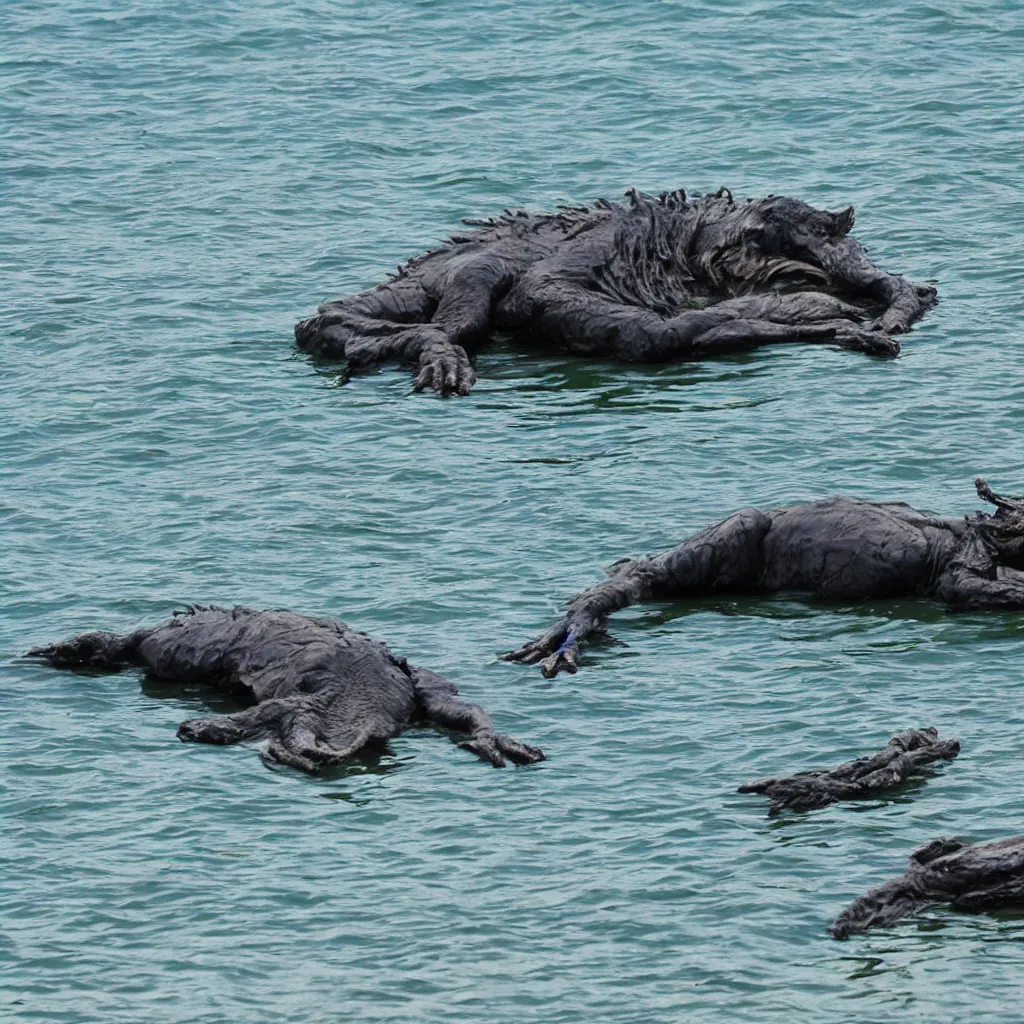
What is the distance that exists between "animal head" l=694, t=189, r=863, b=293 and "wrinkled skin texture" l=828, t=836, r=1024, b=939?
1096 cm

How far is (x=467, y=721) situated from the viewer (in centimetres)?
1456

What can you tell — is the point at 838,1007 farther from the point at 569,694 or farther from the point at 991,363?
the point at 991,363

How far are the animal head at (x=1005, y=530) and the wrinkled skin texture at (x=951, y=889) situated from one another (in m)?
3.91

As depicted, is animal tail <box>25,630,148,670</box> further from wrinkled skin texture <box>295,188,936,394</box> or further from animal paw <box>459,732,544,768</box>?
wrinkled skin texture <box>295,188,936,394</box>

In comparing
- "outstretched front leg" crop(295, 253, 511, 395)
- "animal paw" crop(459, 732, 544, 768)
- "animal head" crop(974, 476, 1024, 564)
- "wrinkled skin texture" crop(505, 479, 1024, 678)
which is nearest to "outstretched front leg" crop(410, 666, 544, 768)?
"animal paw" crop(459, 732, 544, 768)

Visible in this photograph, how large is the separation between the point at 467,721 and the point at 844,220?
954cm

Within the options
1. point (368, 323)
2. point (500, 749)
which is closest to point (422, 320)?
point (368, 323)

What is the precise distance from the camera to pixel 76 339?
2319cm

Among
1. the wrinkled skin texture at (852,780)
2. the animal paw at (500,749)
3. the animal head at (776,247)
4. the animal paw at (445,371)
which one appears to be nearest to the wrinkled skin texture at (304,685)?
the animal paw at (500,749)

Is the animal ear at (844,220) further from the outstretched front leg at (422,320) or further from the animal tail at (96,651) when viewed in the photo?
the animal tail at (96,651)

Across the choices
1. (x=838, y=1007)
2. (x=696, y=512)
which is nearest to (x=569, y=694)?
(x=696, y=512)

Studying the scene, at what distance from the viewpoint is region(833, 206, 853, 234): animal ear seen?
896 inches

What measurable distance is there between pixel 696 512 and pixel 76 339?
761 centimetres

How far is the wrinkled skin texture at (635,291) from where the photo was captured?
21594 mm
